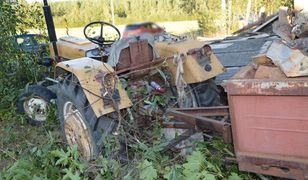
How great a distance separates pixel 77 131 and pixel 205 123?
1127 millimetres

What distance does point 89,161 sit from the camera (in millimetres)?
3125

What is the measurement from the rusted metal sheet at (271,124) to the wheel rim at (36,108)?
109 inches

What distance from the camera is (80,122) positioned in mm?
3270

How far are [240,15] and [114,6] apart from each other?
11.0 metres

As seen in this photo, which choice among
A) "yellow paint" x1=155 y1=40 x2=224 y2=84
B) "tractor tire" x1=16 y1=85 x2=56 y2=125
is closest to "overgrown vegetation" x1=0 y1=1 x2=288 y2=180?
"tractor tire" x1=16 y1=85 x2=56 y2=125

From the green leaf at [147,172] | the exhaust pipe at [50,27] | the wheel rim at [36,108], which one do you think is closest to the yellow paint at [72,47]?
the exhaust pipe at [50,27]

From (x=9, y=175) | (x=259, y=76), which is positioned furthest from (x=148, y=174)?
(x=9, y=175)

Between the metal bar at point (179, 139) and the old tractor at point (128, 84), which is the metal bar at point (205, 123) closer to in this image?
the metal bar at point (179, 139)

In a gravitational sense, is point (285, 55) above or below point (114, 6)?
below

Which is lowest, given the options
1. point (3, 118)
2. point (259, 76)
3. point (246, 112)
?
point (3, 118)

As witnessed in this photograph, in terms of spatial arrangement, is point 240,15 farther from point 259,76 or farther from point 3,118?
point 259,76

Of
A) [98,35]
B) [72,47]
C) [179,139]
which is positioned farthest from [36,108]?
[179,139]

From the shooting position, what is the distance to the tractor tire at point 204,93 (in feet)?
11.8

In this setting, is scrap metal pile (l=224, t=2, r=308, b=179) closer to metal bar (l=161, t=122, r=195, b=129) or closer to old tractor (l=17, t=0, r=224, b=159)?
metal bar (l=161, t=122, r=195, b=129)
